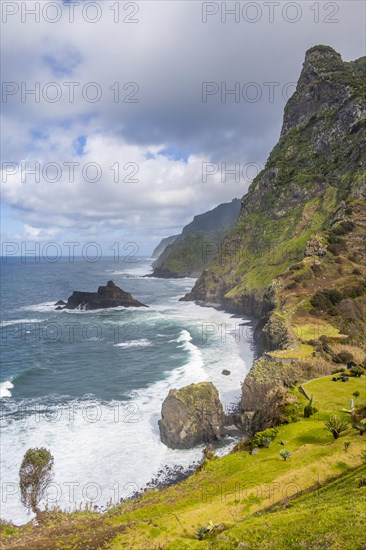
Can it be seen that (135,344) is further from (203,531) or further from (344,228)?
(203,531)

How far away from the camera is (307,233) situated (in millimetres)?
115062

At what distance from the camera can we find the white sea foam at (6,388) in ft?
181

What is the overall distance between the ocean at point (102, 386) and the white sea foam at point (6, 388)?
0.14 meters

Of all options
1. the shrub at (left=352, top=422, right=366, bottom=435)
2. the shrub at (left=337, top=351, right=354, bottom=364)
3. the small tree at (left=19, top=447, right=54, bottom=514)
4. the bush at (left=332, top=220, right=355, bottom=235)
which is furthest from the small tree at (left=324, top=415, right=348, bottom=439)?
the bush at (left=332, top=220, right=355, bottom=235)

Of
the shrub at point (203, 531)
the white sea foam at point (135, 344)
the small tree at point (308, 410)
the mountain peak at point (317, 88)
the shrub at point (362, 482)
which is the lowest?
the white sea foam at point (135, 344)

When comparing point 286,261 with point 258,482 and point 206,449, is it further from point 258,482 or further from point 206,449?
point 258,482

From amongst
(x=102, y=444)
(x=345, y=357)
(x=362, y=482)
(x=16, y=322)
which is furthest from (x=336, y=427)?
(x=16, y=322)

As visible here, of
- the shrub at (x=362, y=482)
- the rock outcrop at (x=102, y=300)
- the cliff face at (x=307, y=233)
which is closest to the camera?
the shrub at (x=362, y=482)

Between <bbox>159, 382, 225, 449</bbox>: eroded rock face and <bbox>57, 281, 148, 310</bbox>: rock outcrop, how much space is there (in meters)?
85.9

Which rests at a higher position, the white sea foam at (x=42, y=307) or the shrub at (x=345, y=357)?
the shrub at (x=345, y=357)

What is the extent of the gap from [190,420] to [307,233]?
86070 millimetres

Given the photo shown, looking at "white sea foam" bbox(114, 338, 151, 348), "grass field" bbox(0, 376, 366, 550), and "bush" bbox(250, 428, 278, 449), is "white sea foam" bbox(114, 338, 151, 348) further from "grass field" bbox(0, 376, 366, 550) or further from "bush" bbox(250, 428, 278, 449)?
"grass field" bbox(0, 376, 366, 550)

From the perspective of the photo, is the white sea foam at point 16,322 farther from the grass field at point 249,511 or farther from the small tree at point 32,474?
the grass field at point 249,511

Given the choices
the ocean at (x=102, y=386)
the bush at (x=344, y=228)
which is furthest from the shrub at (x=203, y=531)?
the bush at (x=344, y=228)
